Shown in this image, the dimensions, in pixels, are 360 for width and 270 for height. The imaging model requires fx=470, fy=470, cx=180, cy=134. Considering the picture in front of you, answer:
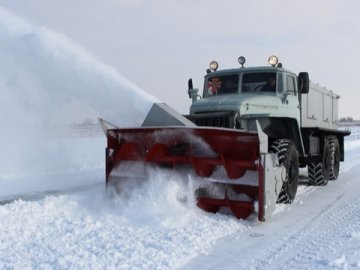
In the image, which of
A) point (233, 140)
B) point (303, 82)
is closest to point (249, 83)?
point (303, 82)

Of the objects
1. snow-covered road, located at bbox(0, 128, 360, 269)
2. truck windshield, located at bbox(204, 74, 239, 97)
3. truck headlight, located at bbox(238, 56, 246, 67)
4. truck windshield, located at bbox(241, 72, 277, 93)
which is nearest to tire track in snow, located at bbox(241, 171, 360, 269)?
snow-covered road, located at bbox(0, 128, 360, 269)

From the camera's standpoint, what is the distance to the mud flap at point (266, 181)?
5.91 m

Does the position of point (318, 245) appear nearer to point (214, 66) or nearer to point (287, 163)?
point (287, 163)

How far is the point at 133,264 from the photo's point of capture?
14.1 feet

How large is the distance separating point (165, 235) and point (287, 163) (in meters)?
2.86

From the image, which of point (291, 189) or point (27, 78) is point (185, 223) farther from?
point (27, 78)

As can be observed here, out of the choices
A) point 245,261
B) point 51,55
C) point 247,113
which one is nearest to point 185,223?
point 245,261

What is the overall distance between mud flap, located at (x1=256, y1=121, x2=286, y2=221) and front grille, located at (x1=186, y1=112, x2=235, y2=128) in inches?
40.8

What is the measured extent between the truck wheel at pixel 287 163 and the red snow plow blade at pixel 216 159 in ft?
3.56

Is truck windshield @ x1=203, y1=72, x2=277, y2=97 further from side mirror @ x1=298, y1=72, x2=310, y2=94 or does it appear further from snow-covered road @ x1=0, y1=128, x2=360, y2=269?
snow-covered road @ x1=0, y1=128, x2=360, y2=269

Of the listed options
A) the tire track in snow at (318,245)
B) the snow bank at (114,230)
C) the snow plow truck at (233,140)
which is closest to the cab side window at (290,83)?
the snow plow truck at (233,140)

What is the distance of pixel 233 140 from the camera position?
249 inches

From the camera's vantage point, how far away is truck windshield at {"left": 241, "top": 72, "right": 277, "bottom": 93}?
27.9ft

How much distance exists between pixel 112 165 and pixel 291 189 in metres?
2.94
